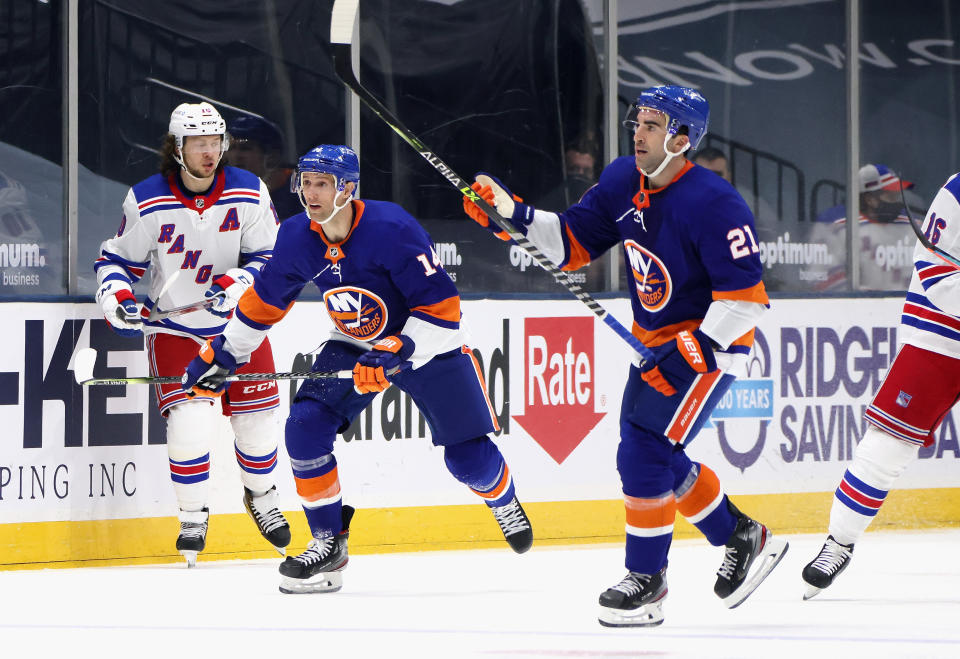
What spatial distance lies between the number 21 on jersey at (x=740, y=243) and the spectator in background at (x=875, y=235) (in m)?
3.02

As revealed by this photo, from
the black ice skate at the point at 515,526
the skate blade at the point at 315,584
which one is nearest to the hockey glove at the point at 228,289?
the skate blade at the point at 315,584

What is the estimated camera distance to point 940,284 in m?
4.02

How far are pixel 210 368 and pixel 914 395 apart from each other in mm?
1900

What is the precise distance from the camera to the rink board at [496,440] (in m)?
4.88

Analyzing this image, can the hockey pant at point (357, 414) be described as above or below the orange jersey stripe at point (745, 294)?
below

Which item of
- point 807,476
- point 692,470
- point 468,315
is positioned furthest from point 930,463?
point 692,470

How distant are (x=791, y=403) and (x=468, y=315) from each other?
4.50ft

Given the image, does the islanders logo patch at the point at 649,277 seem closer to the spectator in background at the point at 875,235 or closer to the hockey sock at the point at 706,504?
the hockey sock at the point at 706,504

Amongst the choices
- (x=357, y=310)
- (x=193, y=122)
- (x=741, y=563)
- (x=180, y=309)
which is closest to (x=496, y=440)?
(x=180, y=309)

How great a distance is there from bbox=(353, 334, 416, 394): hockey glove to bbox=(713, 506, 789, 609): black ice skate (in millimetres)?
937

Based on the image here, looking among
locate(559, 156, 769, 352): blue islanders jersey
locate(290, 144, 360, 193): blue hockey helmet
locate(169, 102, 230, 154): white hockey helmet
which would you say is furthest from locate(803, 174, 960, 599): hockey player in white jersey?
locate(169, 102, 230, 154): white hockey helmet

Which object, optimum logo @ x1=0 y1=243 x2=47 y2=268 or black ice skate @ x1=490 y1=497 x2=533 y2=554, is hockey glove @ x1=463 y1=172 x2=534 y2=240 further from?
optimum logo @ x1=0 y1=243 x2=47 y2=268

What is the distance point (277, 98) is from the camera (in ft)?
18.4

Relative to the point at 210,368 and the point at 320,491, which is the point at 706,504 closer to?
the point at 320,491
